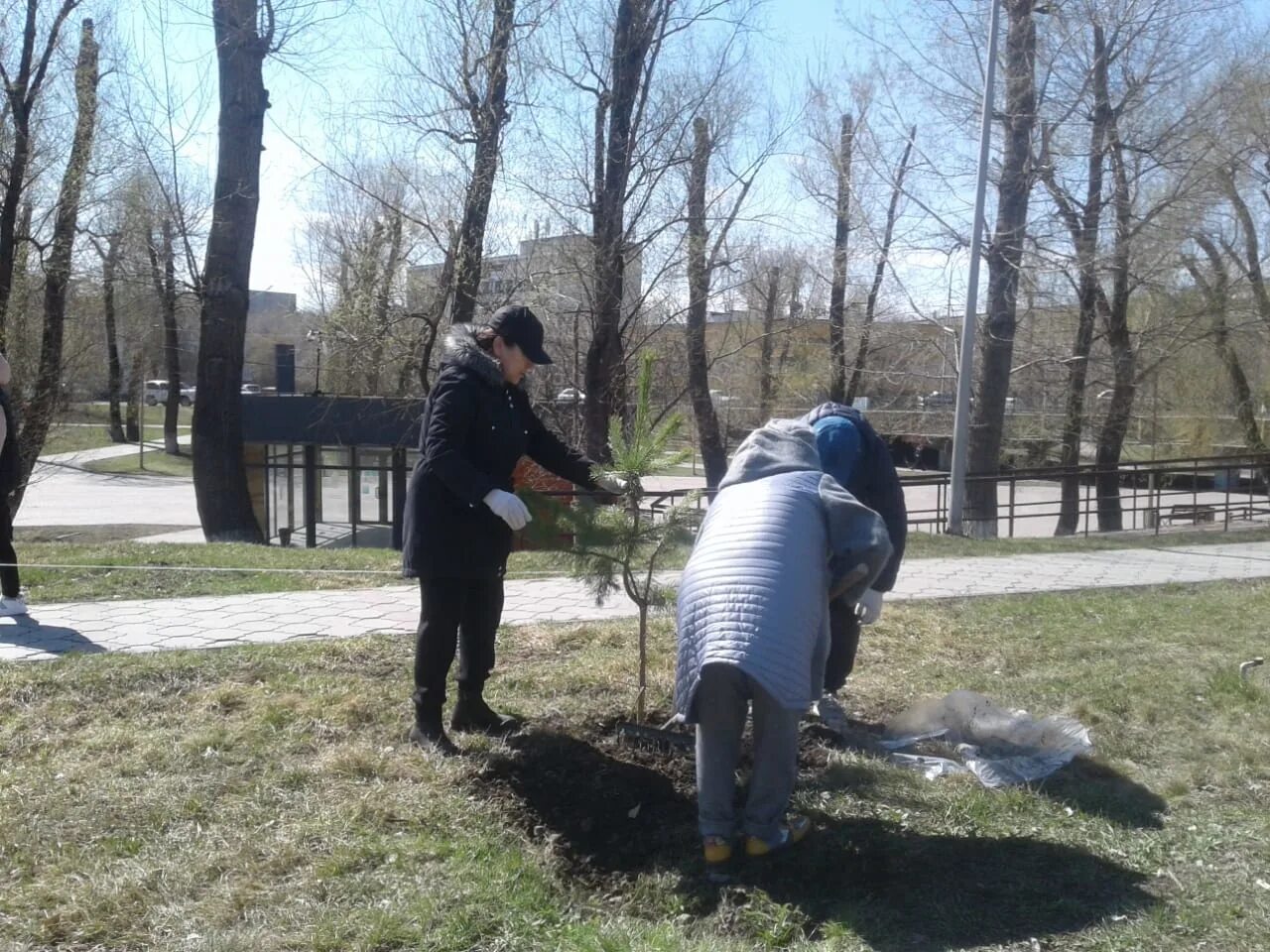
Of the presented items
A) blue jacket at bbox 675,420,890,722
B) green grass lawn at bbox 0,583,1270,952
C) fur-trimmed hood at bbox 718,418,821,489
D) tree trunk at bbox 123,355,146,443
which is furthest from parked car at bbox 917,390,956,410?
tree trunk at bbox 123,355,146,443

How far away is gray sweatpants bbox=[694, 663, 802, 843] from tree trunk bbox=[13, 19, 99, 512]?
14.3 m

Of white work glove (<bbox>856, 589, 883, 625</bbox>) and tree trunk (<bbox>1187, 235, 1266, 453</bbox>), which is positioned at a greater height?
tree trunk (<bbox>1187, 235, 1266, 453</bbox>)

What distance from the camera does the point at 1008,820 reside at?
154 inches

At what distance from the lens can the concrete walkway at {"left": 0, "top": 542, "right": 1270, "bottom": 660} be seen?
6281 mm

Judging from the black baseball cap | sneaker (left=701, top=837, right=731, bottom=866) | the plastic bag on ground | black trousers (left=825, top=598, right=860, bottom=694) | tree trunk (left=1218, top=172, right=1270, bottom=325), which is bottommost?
sneaker (left=701, top=837, right=731, bottom=866)

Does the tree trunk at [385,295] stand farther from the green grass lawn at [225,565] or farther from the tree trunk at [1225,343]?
the tree trunk at [1225,343]

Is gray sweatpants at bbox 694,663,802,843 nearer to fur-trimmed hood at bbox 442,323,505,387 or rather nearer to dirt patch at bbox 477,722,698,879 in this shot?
dirt patch at bbox 477,722,698,879

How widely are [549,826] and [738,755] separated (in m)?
0.76

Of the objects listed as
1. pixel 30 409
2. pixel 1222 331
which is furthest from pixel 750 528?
pixel 1222 331

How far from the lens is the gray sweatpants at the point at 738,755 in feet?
11.3

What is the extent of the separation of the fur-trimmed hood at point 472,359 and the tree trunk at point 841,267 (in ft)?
54.1

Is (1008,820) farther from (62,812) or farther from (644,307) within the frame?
(644,307)

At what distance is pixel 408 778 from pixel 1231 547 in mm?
11167

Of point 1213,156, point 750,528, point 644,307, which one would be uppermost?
point 1213,156
